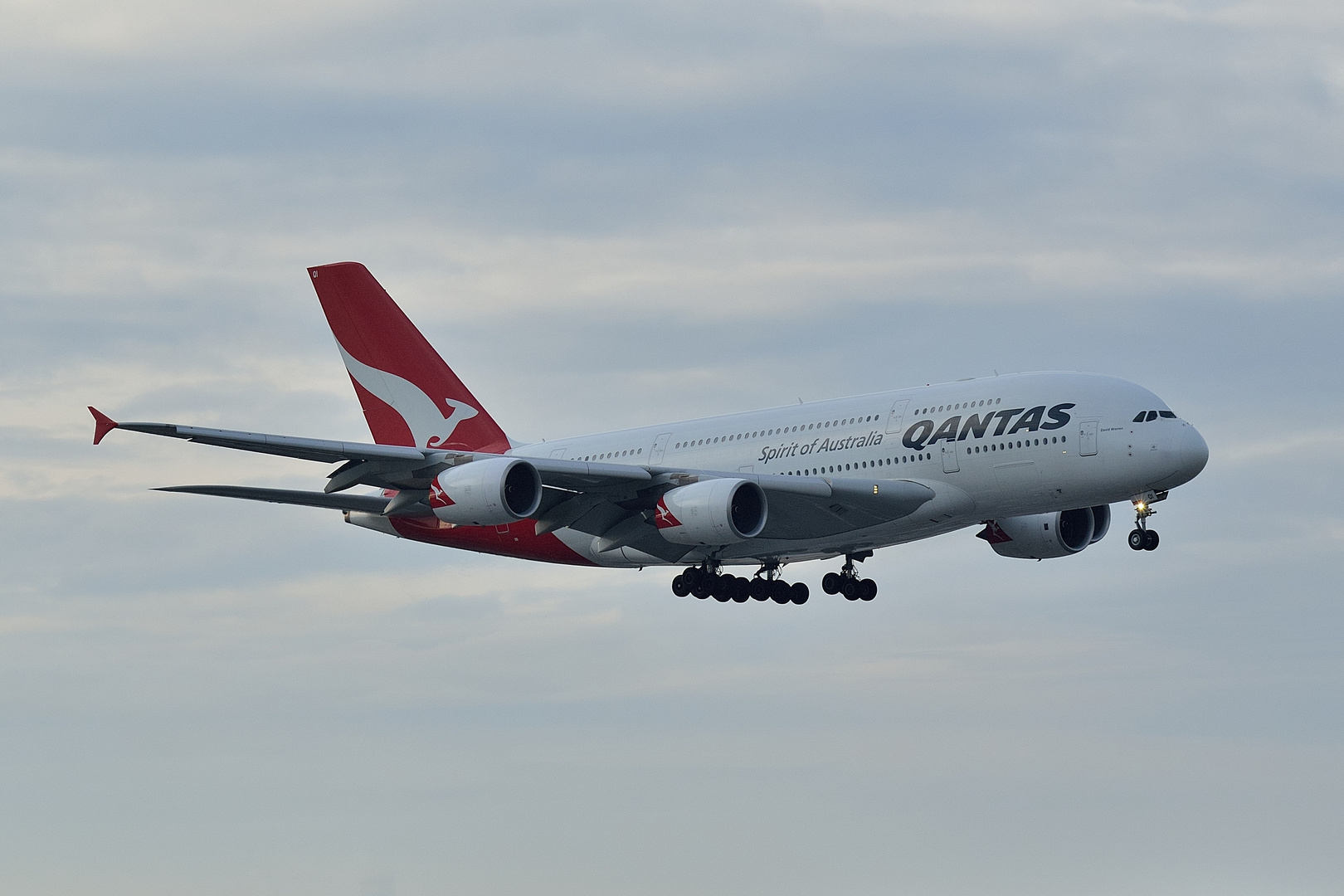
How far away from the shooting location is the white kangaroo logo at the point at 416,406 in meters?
52.3

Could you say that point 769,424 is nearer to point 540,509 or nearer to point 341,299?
point 540,509

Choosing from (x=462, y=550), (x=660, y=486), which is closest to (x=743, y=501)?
(x=660, y=486)

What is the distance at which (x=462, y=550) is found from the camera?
165 ft

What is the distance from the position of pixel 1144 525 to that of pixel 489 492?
15567 millimetres

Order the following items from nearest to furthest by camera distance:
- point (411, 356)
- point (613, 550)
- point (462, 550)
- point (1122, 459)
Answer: point (1122, 459) < point (613, 550) < point (462, 550) < point (411, 356)

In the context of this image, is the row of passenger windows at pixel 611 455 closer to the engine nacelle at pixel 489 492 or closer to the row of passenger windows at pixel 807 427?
the row of passenger windows at pixel 807 427

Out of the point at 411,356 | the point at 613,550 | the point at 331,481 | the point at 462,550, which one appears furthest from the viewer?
the point at 411,356

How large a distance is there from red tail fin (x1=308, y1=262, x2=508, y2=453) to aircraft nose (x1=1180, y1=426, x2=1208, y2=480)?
2136 centimetres

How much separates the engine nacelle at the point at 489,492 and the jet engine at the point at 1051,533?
46.1 ft

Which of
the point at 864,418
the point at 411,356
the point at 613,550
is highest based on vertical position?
the point at 411,356

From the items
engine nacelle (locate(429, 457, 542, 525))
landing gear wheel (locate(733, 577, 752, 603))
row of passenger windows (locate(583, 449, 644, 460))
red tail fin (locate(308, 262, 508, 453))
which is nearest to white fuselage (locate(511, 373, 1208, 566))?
landing gear wheel (locate(733, 577, 752, 603))

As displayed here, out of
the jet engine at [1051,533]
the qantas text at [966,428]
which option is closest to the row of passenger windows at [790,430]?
the qantas text at [966,428]

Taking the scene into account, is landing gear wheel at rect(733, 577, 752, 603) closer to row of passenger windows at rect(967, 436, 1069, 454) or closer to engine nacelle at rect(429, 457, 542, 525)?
engine nacelle at rect(429, 457, 542, 525)

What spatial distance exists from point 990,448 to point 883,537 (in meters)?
4.62
